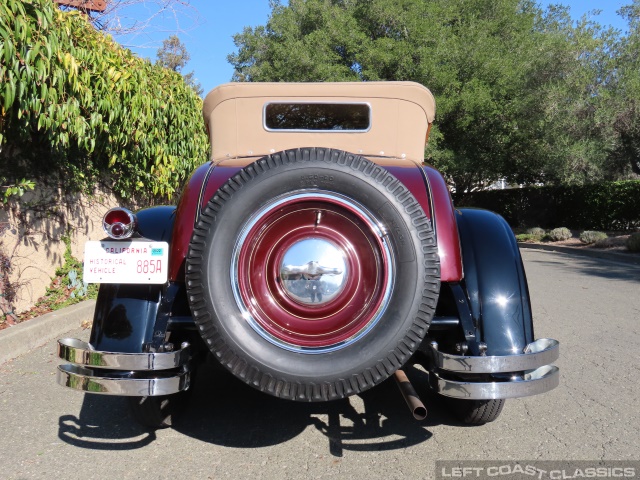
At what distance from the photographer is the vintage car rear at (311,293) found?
8.16ft

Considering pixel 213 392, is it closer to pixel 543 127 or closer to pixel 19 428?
pixel 19 428

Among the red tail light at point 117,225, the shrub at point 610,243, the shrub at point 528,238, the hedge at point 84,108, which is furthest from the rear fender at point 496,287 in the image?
the shrub at point 528,238

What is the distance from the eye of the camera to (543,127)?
63.3 feet

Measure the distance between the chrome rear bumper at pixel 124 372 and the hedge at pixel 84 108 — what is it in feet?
8.12

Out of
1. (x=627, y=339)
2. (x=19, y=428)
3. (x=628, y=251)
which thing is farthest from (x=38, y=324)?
(x=628, y=251)

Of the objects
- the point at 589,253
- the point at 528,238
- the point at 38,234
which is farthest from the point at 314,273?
the point at 528,238

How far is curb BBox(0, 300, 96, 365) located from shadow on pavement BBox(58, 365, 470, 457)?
130cm

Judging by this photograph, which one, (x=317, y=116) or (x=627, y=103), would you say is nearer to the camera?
(x=317, y=116)

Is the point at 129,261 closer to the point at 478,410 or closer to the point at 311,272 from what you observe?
the point at 311,272

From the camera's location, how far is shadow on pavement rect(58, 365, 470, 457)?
3.15 meters

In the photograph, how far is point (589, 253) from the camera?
15172mm

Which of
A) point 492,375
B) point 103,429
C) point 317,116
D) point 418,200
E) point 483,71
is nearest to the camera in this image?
point 492,375

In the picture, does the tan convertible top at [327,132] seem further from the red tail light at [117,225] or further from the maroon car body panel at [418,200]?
the red tail light at [117,225]

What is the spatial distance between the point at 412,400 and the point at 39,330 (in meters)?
3.93
